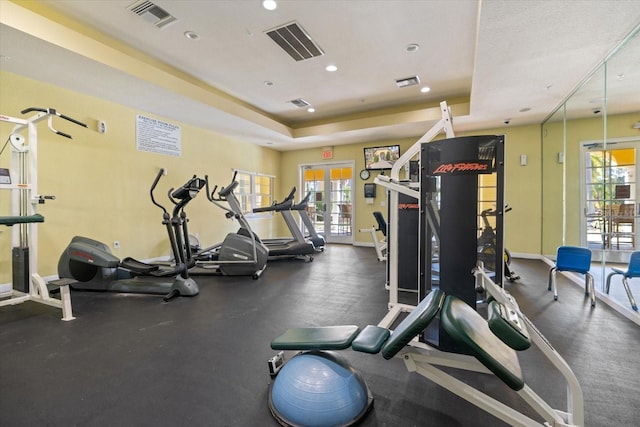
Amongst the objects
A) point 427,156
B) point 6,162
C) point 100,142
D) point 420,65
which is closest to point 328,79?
point 420,65

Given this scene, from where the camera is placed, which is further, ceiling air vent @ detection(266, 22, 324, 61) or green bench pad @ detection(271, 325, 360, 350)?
ceiling air vent @ detection(266, 22, 324, 61)

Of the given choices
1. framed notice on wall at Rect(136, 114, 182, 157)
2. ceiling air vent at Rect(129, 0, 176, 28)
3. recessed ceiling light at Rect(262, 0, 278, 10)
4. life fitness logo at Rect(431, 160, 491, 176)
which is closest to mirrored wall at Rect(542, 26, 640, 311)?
life fitness logo at Rect(431, 160, 491, 176)

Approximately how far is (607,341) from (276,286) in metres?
3.58

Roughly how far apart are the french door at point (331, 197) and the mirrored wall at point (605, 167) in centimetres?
474

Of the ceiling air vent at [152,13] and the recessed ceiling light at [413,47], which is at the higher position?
the recessed ceiling light at [413,47]

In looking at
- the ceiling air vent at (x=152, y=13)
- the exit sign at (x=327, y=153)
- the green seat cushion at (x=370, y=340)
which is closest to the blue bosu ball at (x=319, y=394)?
the green seat cushion at (x=370, y=340)

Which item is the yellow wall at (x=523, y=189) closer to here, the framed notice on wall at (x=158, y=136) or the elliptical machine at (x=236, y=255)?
the elliptical machine at (x=236, y=255)

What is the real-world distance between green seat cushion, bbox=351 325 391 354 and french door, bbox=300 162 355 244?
22.0 ft

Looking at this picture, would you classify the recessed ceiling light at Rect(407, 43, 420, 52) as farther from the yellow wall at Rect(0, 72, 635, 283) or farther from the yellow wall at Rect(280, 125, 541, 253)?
the yellow wall at Rect(280, 125, 541, 253)

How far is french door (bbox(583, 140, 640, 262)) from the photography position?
3745 mm

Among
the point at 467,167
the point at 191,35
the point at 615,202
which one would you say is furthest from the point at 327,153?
the point at 467,167

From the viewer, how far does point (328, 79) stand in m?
4.89

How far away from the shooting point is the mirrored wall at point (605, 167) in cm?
347

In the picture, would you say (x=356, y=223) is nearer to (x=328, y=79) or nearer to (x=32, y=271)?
(x=328, y=79)
